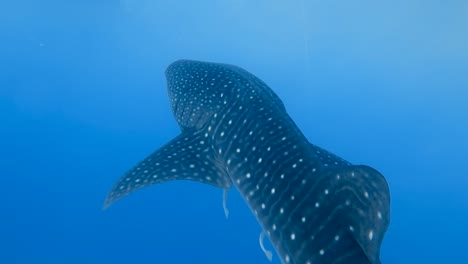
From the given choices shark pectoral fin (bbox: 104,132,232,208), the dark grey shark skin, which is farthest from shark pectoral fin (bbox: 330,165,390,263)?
shark pectoral fin (bbox: 104,132,232,208)

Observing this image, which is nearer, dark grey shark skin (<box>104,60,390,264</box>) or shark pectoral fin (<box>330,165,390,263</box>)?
shark pectoral fin (<box>330,165,390,263</box>)

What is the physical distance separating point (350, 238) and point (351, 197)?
0.90 ft

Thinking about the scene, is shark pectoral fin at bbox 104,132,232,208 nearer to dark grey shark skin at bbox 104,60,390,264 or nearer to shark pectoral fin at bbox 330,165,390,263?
dark grey shark skin at bbox 104,60,390,264

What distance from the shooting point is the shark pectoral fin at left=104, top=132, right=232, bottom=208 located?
14.0 ft

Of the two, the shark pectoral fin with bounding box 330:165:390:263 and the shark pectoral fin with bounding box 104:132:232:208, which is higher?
the shark pectoral fin with bounding box 104:132:232:208

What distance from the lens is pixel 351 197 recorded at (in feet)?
9.60

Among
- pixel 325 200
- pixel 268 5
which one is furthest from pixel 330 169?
pixel 268 5

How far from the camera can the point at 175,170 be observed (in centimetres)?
438

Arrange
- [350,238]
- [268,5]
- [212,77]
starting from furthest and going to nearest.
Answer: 1. [268,5]
2. [212,77]
3. [350,238]

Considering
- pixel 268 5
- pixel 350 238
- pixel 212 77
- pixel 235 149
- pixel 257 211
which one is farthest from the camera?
pixel 268 5

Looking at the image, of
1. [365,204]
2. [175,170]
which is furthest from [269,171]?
[175,170]

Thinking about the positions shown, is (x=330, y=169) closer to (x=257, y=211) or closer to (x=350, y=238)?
(x=350, y=238)

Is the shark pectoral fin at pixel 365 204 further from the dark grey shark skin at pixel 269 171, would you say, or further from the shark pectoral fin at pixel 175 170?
the shark pectoral fin at pixel 175 170

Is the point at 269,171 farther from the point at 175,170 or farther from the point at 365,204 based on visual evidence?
the point at 175,170
